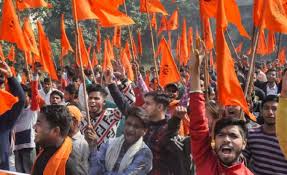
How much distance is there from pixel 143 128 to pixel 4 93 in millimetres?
1121

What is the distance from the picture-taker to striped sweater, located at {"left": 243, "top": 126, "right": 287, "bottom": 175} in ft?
11.7

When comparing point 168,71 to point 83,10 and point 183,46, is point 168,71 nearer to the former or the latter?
point 83,10

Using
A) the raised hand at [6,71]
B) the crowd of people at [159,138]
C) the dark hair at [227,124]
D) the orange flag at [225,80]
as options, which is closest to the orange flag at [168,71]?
the crowd of people at [159,138]

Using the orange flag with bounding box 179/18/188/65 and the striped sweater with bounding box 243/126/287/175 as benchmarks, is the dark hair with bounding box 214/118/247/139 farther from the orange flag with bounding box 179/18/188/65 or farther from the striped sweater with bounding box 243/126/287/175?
the orange flag with bounding box 179/18/188/65

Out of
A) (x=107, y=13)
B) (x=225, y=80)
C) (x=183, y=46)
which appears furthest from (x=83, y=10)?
(x=183, y=46)

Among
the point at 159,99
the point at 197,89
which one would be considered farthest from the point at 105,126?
the point at 197,89

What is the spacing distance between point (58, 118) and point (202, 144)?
3.04ft

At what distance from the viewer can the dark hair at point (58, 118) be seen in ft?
10.8

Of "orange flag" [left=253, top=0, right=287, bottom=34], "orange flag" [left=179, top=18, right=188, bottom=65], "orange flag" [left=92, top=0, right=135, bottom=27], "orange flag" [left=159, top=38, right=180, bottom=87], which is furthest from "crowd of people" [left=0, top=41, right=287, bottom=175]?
"orange flag" [left=179, top=18, right=188, bottom=65]

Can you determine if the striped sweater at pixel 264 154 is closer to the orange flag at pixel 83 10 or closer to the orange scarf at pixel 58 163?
the orange scarf at pixel 58 163

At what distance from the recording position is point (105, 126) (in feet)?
15.7

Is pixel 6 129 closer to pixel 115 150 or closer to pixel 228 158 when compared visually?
pixel 115 150

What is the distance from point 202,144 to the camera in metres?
2.91

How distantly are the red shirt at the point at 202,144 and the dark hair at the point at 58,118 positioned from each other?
0.84 metres
